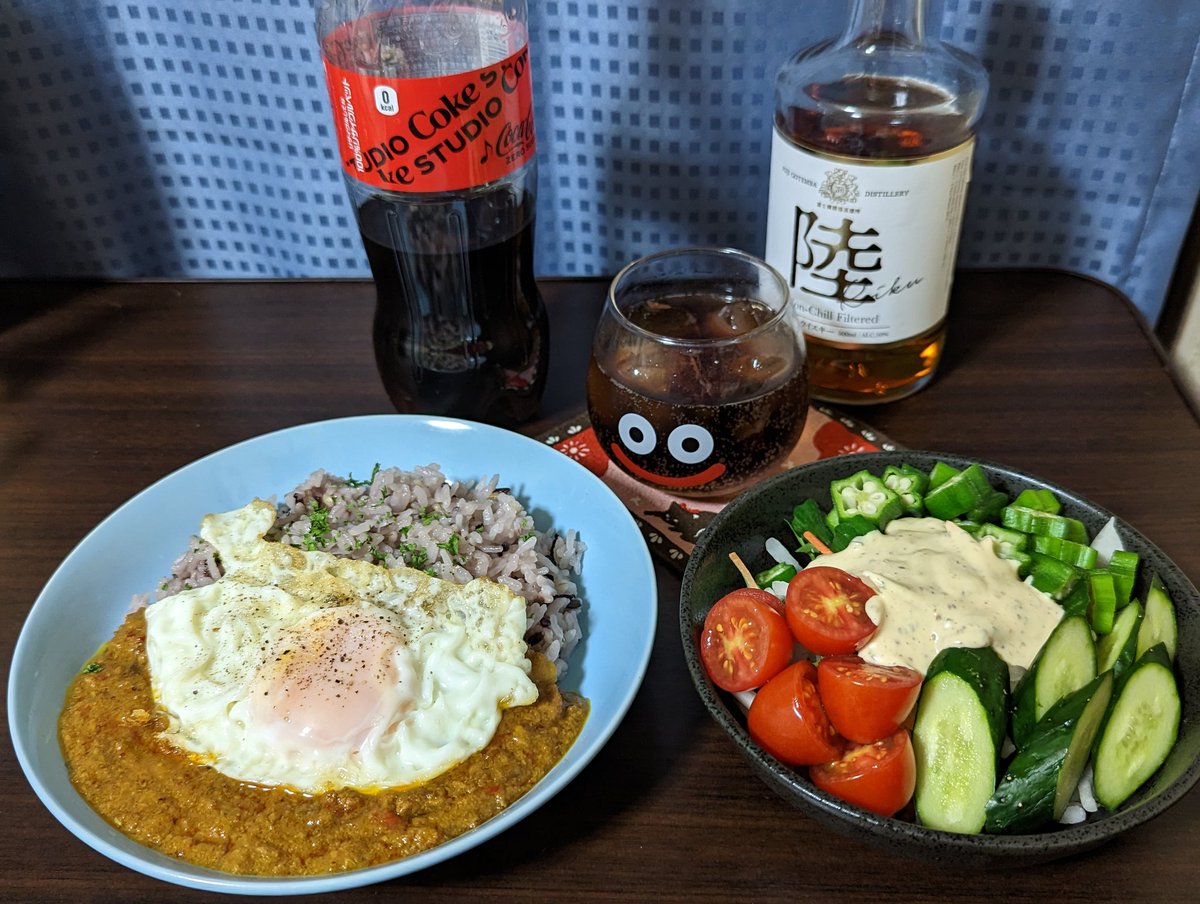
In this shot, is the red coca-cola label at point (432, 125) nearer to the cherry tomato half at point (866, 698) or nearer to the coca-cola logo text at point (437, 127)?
the coca-cola logo text at point (437, 127)

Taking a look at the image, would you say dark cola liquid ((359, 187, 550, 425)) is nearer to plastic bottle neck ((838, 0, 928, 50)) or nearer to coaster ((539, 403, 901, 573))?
coaster ((539, 403, 901, 573))

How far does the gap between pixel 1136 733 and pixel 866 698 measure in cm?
25

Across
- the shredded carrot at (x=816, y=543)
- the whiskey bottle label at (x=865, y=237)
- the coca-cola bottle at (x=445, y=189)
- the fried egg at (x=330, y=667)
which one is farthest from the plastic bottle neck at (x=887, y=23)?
the fried egg at (x=330, y=667)

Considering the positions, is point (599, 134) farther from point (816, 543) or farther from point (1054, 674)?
point (1054, 674)

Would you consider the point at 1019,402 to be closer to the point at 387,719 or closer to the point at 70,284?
the point at 387,719

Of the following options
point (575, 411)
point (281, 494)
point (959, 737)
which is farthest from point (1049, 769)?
point (281, 494)

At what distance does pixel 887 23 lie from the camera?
137 centimetres

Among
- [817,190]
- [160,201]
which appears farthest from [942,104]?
[160,201]

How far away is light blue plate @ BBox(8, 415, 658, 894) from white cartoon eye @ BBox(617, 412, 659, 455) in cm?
7

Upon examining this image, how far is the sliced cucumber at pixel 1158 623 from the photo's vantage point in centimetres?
103

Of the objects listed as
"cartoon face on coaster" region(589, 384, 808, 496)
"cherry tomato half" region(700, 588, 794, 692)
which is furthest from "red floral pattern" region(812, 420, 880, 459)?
"cherry tomato half" region(700, 588, 794, 692)

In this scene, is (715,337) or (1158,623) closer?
(1158,623)

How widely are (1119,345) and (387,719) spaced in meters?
1.29

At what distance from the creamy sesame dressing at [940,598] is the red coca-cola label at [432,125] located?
649 mm
